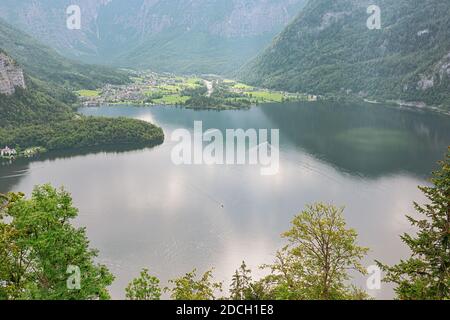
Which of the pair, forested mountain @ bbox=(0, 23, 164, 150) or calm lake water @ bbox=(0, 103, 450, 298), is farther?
forested mountain @ bbox=(0, 23, 164, 150)

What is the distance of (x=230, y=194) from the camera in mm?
78812

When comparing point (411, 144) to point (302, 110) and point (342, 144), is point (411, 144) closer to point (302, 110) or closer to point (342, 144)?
point (342, 144)

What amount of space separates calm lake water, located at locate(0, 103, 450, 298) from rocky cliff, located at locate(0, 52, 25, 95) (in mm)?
45881

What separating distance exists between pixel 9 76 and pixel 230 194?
102230 mm

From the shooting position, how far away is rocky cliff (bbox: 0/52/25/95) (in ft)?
463

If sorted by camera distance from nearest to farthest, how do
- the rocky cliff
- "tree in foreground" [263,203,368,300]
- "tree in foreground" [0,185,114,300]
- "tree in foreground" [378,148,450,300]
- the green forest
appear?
1. "tree in foreground" [0,185,114,300]
2. the green forest
3. "tree in foreground" [378,148,450,300]
4. "tree in foreground" [263,203,368,300]
5. the rocky cliff

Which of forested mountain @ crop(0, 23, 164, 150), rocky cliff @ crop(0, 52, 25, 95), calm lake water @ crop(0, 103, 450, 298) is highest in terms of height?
rocky cliff @ crop(0, 52, 25, 95)

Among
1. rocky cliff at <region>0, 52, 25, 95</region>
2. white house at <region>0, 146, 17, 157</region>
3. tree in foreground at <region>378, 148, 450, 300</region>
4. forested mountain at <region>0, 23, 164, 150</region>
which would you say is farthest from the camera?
rocky cliff at <region>0, 52, 25, 95</region>

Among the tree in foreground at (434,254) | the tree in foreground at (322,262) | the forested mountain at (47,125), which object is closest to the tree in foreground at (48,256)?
the tree in foreground at (322,262)

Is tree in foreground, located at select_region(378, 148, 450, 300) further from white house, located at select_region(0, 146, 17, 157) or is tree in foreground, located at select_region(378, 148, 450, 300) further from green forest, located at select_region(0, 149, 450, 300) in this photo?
white house, located at select_region(0, 146, 17, 157)

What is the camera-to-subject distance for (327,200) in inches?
2970

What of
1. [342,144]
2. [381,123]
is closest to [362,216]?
[342,144]

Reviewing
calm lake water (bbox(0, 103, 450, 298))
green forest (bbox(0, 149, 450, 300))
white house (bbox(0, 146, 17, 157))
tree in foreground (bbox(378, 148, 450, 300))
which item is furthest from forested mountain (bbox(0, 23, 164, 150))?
tree in foreground (bbox(378, 148, 450, 300))

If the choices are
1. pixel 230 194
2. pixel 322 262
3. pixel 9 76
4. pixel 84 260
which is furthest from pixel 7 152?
pixel 322 262
